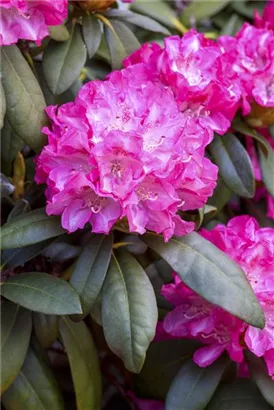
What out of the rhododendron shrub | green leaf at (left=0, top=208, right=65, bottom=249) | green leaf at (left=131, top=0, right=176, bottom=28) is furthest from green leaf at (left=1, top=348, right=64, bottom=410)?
green leaf at (left=131, top=0, right=176, bottom=28)

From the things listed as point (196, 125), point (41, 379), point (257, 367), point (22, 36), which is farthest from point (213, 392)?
point (22, 36)

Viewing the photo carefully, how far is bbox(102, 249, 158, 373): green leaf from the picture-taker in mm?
1009

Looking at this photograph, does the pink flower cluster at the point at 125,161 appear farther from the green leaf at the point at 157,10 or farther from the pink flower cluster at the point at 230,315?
the green leaf at the point at 157,10

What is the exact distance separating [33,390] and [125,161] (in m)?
0.44

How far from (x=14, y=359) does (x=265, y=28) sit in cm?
80

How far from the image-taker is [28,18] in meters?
1.09

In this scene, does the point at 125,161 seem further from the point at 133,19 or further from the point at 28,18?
the point at 133,19

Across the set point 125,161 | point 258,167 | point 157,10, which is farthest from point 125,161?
point 157,10

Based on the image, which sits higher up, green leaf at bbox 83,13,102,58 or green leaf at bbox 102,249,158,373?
green leaf at bbox 83,13,102,58

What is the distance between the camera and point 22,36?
1096mm

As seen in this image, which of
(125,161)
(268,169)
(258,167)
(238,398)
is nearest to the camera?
(125,161)

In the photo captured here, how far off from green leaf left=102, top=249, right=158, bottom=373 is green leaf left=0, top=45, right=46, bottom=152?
25cm

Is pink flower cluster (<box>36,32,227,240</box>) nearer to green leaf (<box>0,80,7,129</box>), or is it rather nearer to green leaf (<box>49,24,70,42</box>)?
green leaf (<box>0,80,7,129</box>)

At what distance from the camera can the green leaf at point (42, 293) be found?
1003 mm
